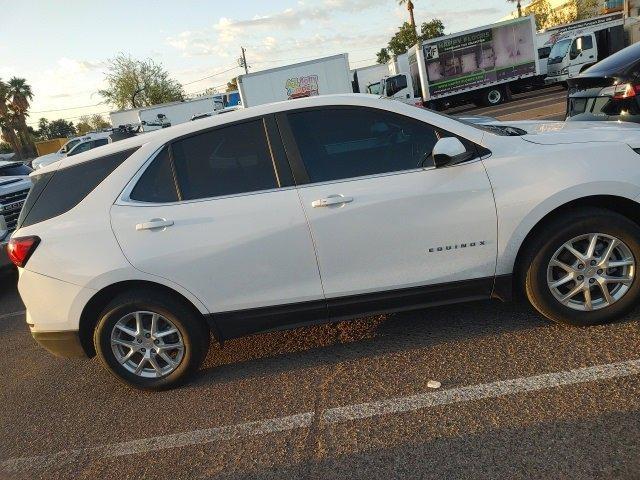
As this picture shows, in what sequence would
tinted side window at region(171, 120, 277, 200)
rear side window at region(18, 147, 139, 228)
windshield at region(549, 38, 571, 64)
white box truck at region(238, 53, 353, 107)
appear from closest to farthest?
tinted side window at region(171, 120, 277, 200) → rear side window at region(18, 147, 139, 228) → white box truck at region(238, 53, 353, 107) → windshield at region(549, 38, 571, 64)

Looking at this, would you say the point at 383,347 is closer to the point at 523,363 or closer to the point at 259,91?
the point at 523,363

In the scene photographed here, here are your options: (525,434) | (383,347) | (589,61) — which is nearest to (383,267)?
(383,347)

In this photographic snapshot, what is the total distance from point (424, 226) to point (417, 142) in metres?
0.54

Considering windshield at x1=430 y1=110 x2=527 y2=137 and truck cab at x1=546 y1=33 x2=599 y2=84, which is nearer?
windshield at x1=430 y1=110 x2=527 y2=137

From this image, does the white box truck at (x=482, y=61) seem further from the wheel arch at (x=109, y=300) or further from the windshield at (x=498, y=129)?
the wheel arch at (x=109, y=300)

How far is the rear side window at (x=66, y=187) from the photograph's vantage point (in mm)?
3326

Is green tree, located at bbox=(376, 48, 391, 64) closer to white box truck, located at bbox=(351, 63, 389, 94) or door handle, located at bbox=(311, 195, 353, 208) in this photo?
white box truck, located at bbox=(351, 63, 389, 94)

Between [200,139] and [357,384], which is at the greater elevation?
[200,139]

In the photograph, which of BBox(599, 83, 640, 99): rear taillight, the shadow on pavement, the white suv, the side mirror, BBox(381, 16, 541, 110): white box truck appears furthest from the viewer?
BBox(381, 16, 541, 110): white box truck

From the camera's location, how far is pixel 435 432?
2.61 m

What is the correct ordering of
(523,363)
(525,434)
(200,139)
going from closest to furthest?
(525,434)
(523,363)
(200,139)

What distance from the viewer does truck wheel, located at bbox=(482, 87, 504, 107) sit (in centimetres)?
2189

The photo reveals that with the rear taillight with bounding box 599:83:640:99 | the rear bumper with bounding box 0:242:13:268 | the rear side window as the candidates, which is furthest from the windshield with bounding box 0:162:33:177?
the rear taillight with bounding box 599:83:640:99

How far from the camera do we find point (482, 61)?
71.1 feet
